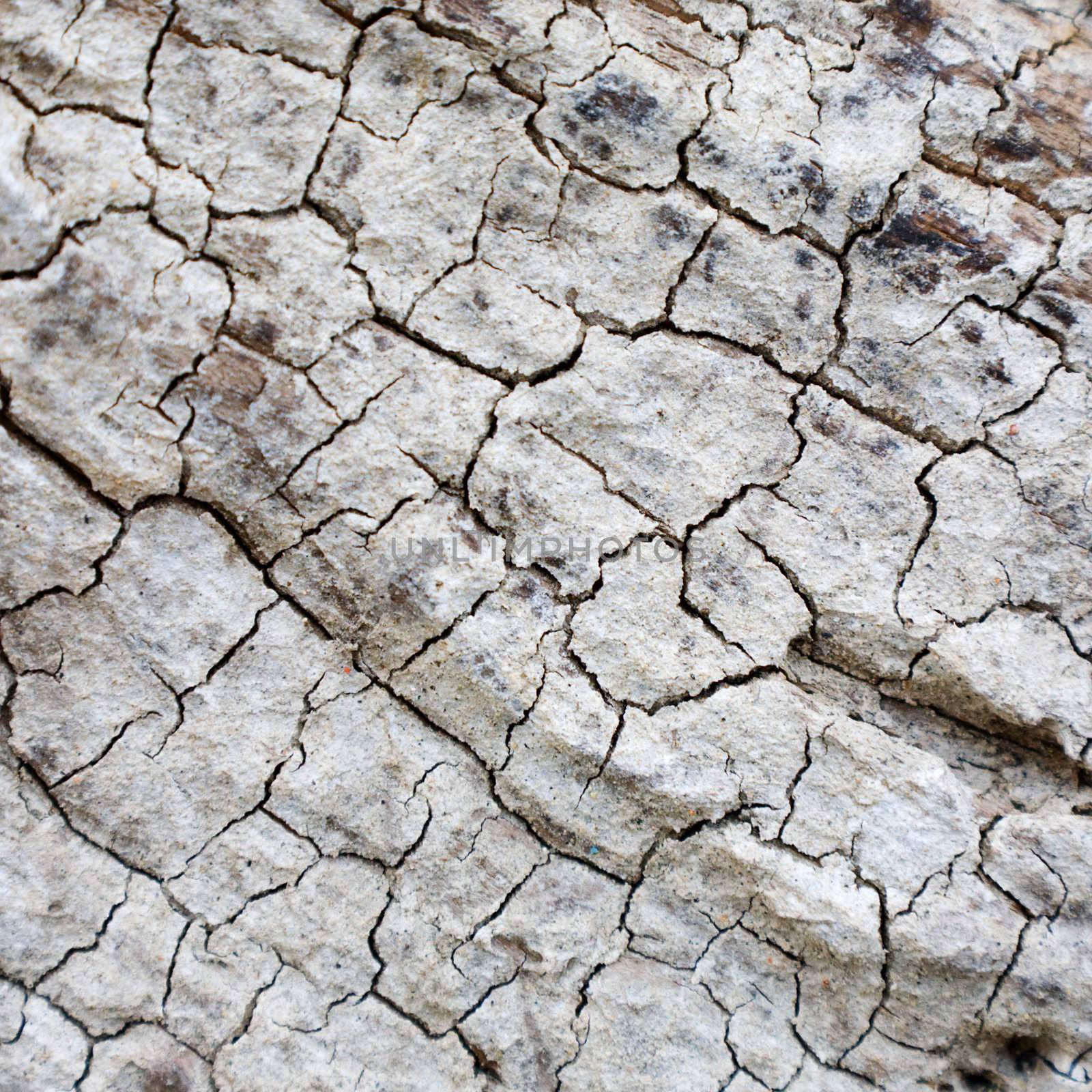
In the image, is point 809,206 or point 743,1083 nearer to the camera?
point 743,1083

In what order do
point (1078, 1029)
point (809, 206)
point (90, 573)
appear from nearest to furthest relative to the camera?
1. point (1078, 1029)
2. point (90, 573)
3. point (809, 206)

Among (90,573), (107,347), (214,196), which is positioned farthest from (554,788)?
(214,196)

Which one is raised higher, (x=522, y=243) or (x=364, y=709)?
(x=522, y=243)

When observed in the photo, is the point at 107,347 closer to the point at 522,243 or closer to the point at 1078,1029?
the point at 522,243

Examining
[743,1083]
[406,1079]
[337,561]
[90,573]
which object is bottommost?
[406,1079]

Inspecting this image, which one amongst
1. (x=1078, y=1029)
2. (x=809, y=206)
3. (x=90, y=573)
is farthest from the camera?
(x=809, y=206)

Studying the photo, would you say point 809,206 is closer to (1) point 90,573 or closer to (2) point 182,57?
(2) point 182,57
